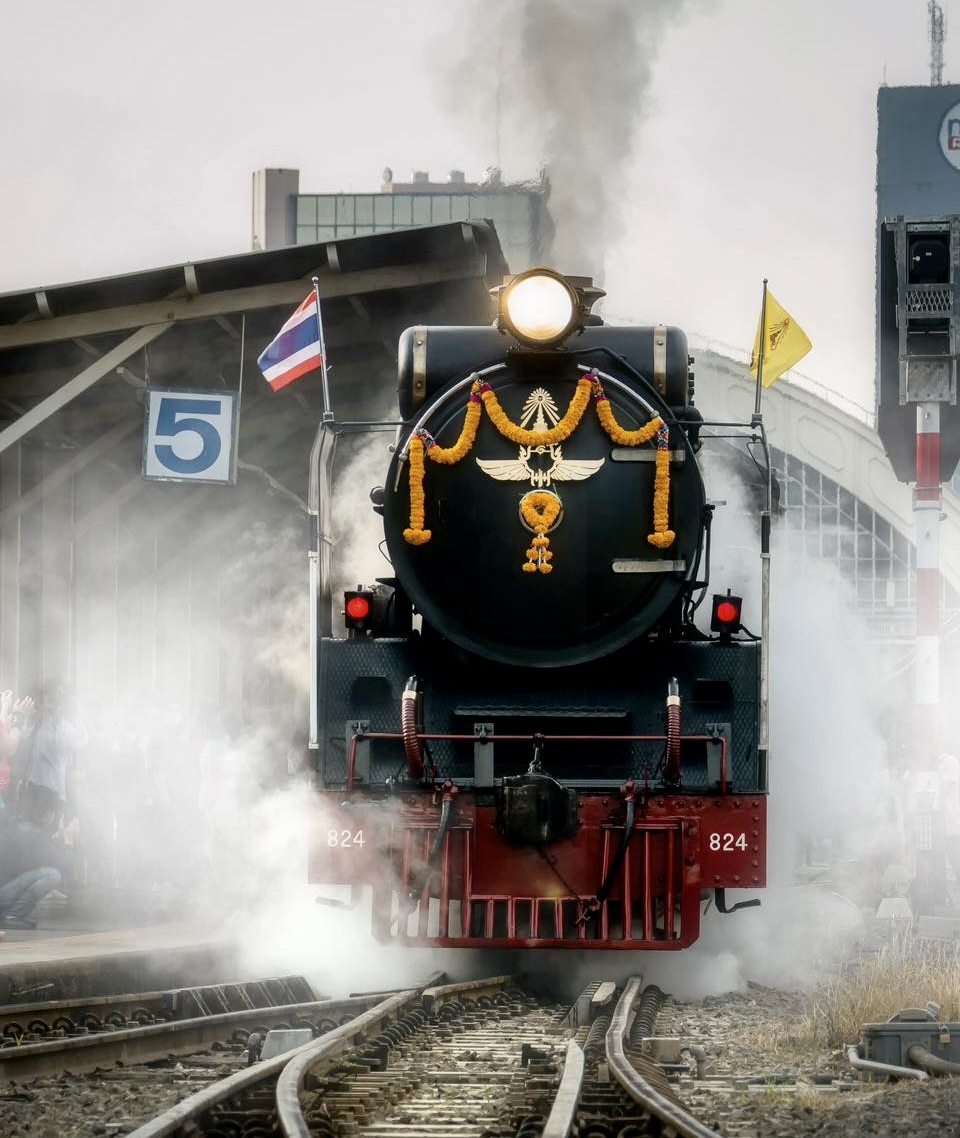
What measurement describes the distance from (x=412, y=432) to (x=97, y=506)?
10.6 m

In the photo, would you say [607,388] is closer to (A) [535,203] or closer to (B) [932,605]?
(B) [932,605]

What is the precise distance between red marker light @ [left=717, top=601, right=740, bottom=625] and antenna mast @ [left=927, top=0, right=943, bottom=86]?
60.7m

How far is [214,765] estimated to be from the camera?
51.8 ft

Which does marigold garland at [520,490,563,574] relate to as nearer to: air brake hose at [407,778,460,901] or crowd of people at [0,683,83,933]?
air brake hose at [407,778,460,901]

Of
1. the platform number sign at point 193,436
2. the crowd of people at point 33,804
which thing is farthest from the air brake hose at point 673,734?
the platform number sign at point 193,436

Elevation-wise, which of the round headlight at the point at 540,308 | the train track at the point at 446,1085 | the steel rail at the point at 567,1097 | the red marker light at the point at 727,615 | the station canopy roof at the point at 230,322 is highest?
the station canopy roof at the point at 230,322

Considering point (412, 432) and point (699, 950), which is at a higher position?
point (412, 432)

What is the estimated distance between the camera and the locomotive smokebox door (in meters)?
8.00

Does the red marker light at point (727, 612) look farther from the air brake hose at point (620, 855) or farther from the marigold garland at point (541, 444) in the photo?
the air brake hose at point (620, 855)

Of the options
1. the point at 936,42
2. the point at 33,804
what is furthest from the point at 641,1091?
the point at 936,42

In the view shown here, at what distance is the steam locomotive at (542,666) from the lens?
833 centimetres

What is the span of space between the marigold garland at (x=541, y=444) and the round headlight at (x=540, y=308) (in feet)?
0.82

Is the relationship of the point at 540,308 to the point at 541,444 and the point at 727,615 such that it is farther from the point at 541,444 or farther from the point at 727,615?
the point at 727,615

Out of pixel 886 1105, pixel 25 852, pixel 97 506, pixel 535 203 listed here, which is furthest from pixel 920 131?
pixel 886 1105
